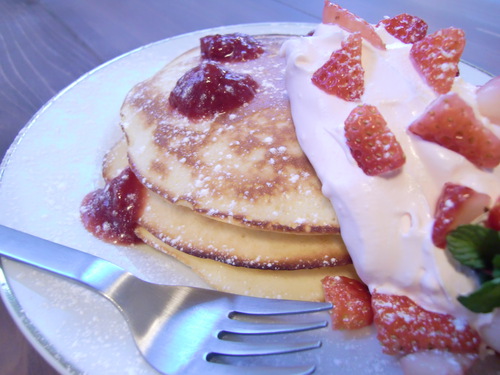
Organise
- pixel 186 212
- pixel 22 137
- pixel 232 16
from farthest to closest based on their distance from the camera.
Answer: pixel 232 16
pixel 22 137
pixel 186 212

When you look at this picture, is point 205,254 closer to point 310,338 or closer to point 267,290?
point 267,290

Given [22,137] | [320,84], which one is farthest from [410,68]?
[22,137]

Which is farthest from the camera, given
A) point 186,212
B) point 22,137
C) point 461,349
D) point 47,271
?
point 22,137

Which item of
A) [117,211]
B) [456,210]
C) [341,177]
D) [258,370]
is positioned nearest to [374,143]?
[341,177]

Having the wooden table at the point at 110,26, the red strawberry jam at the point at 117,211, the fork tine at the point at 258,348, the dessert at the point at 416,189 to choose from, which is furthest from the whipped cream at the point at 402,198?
the wooden table at the point at 110,26

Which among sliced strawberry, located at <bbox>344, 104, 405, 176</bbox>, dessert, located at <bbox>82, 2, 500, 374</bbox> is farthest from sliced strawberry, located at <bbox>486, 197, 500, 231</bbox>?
sliced strawberry, located at <bbox>344, 104, 405, 176</bbox>

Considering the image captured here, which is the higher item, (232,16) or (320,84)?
(320,84)

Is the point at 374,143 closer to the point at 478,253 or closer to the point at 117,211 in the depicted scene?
the point at 478,253
